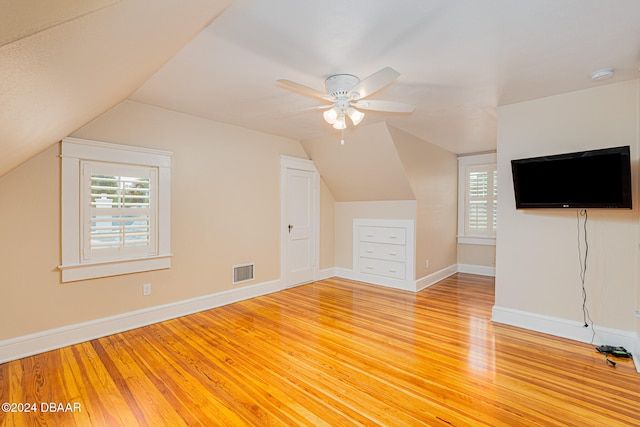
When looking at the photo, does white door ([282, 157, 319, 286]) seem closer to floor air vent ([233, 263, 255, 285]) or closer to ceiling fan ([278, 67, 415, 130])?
floor air vent ([233, 263, 255, 285])

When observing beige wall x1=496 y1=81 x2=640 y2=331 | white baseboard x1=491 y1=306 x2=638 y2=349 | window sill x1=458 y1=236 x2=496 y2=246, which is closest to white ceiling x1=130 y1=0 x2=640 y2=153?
beige wall x1=496 y1=81 x2=640 y2=331

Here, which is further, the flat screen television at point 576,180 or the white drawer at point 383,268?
the white drawer at point 383,268

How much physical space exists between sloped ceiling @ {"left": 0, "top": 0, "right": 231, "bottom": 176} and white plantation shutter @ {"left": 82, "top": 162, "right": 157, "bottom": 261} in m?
0.93

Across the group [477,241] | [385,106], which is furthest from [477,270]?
[385,106]

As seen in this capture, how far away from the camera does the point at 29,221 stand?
275 centimetres

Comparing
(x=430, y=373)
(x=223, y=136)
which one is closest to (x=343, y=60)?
(x=223, y=136)

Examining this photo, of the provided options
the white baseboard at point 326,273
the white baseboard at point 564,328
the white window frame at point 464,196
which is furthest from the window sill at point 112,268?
the white window frame at point 464,196

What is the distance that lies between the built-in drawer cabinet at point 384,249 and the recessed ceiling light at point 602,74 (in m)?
2.85

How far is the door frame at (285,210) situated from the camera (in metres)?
4.93

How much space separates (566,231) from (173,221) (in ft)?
14.5

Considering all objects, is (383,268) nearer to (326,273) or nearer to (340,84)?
(326,273)

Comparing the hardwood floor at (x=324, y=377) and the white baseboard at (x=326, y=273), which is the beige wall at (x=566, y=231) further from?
the white baseboard at (x=326, y=273)

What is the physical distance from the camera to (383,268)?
533 cm

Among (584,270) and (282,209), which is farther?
(282,209)
